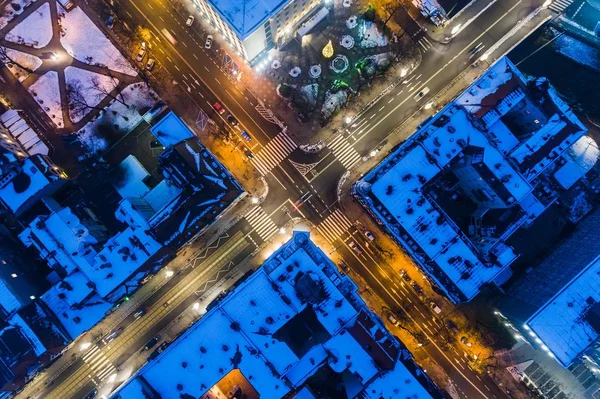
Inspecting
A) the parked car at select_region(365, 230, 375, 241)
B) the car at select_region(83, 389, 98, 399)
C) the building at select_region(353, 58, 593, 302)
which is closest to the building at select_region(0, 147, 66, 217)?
the car at select_region(83, 389, 98, 399)

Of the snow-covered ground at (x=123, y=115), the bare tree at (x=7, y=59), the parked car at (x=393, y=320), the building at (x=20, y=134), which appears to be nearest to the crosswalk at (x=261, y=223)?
the parked car at (x=393, y=320)

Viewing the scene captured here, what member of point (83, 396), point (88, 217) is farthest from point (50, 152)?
point (83, 396)

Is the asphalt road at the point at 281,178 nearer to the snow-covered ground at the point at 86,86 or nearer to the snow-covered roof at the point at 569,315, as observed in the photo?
the snow-covered ground at the point at 86,86

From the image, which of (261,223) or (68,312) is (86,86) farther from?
(261,223)

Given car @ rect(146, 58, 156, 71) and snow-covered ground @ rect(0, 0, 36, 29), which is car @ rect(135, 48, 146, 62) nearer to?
car @ rect(146, 58, 156, 71)

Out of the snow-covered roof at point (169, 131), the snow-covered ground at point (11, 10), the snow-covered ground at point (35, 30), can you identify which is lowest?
the snow-covered roof at point (169, 131)
